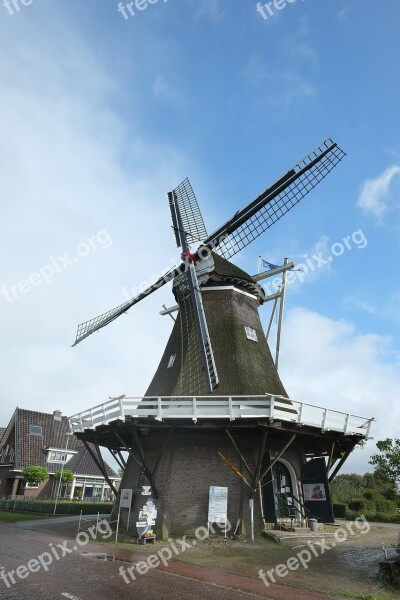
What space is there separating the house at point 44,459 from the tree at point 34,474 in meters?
2.17

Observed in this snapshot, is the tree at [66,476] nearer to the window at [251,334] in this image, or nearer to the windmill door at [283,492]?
the windmill door at [283,492]

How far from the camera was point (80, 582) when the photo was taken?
833 centimetres

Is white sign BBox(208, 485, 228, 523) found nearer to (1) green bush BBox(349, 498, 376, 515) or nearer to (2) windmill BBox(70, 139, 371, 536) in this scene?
(2) windmill BBox(70, 139, 371, 536)

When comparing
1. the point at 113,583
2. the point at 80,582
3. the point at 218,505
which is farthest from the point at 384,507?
the point at 80,582

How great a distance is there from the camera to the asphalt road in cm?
745

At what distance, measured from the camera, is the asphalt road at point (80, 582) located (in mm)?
7445

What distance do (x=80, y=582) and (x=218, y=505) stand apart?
6.59 metres

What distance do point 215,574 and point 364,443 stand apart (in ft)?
29.0

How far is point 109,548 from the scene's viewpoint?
42.5ft

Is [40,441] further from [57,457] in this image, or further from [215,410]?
[215,410]

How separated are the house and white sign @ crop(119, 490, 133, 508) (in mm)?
19860

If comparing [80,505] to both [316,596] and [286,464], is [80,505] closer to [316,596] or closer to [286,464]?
[286,464]

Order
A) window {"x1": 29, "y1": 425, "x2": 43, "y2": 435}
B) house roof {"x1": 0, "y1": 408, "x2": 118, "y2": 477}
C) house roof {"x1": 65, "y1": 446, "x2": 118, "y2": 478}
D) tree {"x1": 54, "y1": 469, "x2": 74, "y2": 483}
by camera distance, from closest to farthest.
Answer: tree {"x1": 54, "y1": 469, "x2": 74, "y2": 483}
house roof {"x1": 0, "y1": 408, "x2": 118, "y2": 477}
house roof {"x1": 65, "y1": 446, "x2": 118, "y2": 478}
window {"x1": 29, "y1": 425, "x2": 43, "y2": 435}

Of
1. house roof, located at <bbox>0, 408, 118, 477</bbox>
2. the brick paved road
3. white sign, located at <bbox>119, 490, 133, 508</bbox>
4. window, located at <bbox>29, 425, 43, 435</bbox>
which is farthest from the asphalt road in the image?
window, located at <bbox>29, 425, 43, 435</bbox>
